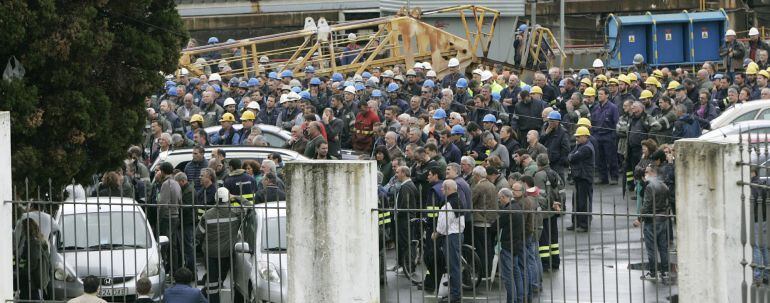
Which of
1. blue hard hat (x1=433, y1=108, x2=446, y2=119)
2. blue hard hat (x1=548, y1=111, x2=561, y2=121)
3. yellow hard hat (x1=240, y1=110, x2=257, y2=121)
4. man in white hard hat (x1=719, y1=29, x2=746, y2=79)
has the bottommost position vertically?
blue hard hat (x1=548, y1=111, x2=561, y2=121)

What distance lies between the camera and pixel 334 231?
1156 centimetres

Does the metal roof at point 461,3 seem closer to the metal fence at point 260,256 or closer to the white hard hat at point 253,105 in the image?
the white hard hat at point 253,105

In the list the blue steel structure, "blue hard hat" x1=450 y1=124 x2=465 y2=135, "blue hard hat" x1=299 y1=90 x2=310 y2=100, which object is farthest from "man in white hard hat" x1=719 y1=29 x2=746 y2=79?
"blue hard hat" x1=450 y1=124 x2=465 y2=135

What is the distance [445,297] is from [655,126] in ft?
31.6

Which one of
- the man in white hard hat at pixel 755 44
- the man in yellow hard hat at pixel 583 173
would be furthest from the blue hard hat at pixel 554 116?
the man in white hard hat at pixel 755 44

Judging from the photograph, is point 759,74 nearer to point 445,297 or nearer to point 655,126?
point 655,126

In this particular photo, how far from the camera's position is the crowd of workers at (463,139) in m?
16.7

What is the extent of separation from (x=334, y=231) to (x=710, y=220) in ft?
8.94

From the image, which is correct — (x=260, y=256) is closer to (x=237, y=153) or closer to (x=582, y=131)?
(x=237, y=153)

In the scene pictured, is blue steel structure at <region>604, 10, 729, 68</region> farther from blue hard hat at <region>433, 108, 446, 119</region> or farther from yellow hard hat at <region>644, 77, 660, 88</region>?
blue hard hat at <region>433, 108, 446, 119</region>

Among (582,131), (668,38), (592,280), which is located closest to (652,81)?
(582,131)

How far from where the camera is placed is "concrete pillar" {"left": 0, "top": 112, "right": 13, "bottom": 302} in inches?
494

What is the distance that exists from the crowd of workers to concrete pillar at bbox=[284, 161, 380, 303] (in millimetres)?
2228

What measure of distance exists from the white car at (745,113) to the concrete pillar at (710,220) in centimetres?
1307
